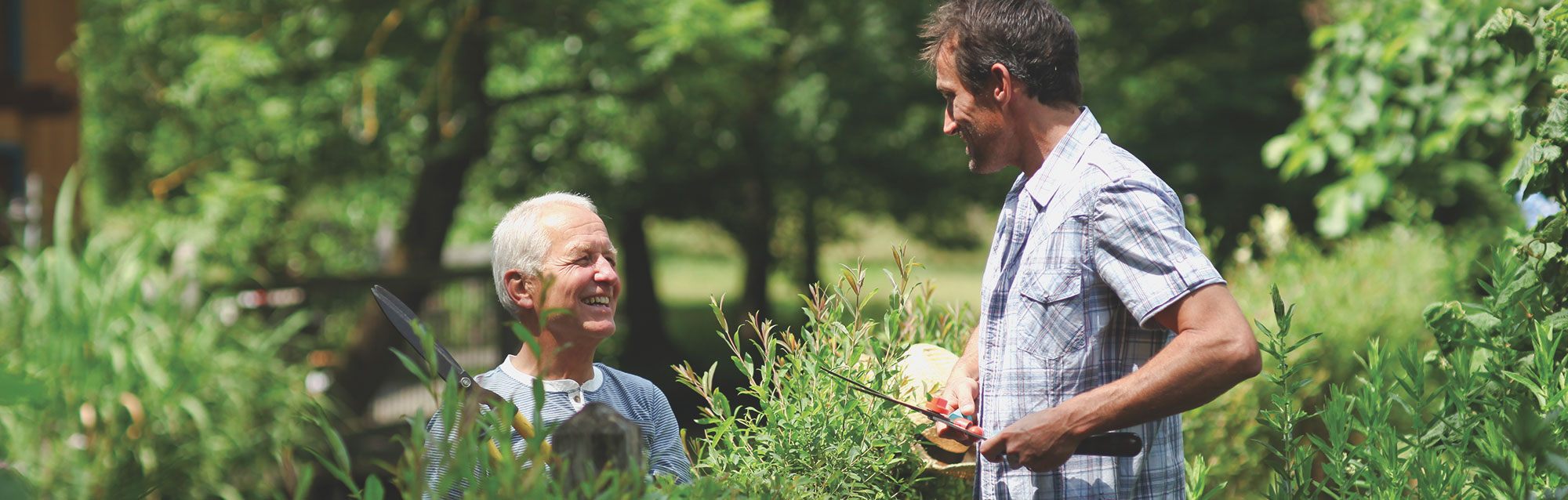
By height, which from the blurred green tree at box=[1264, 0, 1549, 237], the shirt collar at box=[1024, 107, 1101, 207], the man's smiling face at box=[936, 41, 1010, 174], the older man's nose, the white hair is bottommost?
the older man's nose

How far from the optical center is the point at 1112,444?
1.98 meters

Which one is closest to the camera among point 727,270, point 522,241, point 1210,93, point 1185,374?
point 1185,374

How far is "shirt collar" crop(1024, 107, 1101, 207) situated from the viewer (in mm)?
2125

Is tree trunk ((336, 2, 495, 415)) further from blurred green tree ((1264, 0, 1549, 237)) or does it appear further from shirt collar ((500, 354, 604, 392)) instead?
shirt collar ((500, 354, 604, 392))

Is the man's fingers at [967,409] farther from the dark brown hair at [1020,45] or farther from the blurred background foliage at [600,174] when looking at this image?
the dark brown hair at [1020,45]

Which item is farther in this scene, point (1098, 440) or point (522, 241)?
point (522, 241)

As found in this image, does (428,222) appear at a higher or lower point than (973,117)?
higher

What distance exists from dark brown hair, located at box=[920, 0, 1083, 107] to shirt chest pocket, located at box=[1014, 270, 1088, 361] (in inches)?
14.6

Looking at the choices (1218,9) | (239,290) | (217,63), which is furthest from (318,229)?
(1218,9)

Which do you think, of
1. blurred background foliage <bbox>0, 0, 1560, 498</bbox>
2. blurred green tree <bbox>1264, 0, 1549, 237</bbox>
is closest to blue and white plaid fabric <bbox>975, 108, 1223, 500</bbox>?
blurred background foliage <bbox>0, 0, 1560, 498</bbox>

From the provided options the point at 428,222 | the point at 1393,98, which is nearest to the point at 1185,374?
the point at 1393,98

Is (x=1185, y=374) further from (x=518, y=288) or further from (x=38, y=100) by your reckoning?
(x=38, y=100)

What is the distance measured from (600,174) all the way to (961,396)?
41.6ft

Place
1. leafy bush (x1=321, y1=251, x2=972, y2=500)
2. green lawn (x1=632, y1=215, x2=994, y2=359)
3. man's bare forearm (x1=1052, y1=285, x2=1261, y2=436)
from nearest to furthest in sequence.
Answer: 1. man's bare forearm (x1=1052, y1=285, x2=1261, y2=436)
2. leafy bush (x1=321, y1=251, x2=972, y2=500)
3. green lawn (x1=632, y1=215, x2=994, y2=359)
